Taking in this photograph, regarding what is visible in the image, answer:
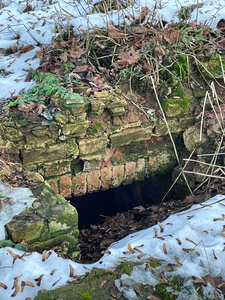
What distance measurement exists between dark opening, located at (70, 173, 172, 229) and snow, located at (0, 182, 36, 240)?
155 centimetres

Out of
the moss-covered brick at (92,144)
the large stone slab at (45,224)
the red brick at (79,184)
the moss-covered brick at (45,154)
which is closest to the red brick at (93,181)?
the red brick at (79,184)

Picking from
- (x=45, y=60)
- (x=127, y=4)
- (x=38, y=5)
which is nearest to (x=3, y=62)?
(x=45, y=60)

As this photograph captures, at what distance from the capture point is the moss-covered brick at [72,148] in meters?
3.58

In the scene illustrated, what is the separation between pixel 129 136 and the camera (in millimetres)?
3850

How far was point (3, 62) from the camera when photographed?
424 cm

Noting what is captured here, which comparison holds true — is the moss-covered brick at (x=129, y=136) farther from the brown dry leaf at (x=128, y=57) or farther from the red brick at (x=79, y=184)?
the brown dry leaf at (x=128, y=57)

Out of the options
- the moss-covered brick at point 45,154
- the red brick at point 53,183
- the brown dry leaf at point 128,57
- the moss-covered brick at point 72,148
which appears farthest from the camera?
the brown dry leaf at point 128,57

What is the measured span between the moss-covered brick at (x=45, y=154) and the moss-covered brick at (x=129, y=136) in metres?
0.60

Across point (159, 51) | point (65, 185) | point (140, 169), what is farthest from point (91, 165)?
point (159, 51)

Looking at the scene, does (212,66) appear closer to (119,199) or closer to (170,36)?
(170,36)

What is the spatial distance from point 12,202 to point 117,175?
4.95 feet

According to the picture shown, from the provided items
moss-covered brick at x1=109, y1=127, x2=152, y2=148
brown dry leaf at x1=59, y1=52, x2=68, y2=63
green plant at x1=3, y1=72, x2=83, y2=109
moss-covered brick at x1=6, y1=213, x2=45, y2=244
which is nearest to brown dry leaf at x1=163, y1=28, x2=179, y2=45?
moss-covered brick at x1=109, y1=127, x2=152, y2=148

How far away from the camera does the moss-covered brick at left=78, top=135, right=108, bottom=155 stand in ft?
11.9

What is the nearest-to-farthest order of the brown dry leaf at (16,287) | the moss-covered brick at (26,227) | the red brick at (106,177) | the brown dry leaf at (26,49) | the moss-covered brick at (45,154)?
the brown dry leaf at (16,287), the moss-covered brick at (26,227), the moss-covered brick at (45,154), the red brick at (106,177), the brown dry leaf at (26,49)
